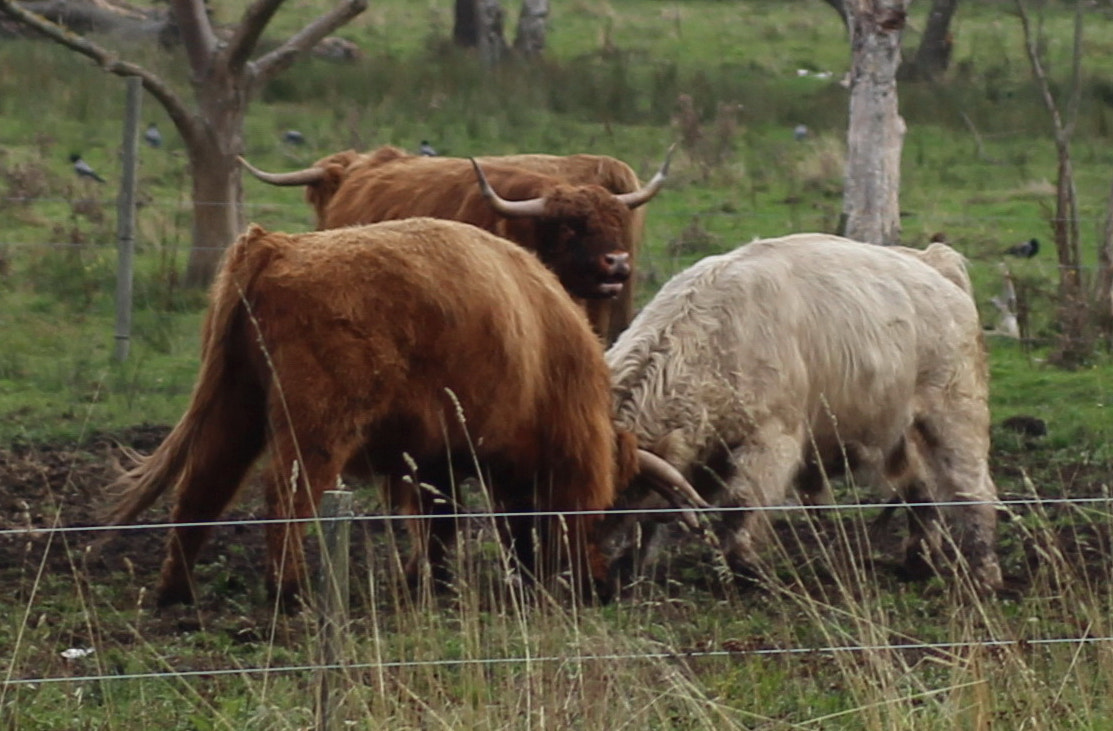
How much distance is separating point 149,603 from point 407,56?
65.2 ft

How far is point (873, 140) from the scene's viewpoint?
1227 centimetres

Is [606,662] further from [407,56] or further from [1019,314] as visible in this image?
[407,56]

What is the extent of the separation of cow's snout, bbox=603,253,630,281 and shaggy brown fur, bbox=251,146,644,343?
0.03 metres

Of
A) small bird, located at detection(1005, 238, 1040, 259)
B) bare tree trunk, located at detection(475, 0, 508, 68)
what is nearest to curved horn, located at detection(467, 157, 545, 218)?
small bird, located at detection(1005, 238, 1040, 259)

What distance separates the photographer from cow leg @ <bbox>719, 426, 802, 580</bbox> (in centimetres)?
712

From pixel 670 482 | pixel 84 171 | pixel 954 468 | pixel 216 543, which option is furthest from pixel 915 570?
pixel 84 171

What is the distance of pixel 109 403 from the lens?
10.5 m

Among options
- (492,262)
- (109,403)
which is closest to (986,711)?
(492,262)

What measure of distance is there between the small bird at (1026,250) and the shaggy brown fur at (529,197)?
4.50 metres

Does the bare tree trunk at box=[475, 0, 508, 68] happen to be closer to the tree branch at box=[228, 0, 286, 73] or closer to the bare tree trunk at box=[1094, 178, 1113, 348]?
the tree branch at box=[228, 0, 286, 73]

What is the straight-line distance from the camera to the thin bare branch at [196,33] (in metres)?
12.4

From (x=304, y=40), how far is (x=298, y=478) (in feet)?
22.0

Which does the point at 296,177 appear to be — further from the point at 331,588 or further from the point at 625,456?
the point at 331,588

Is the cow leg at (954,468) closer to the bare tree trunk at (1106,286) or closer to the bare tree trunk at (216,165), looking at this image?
the bare tree trunk at (1106,286)
